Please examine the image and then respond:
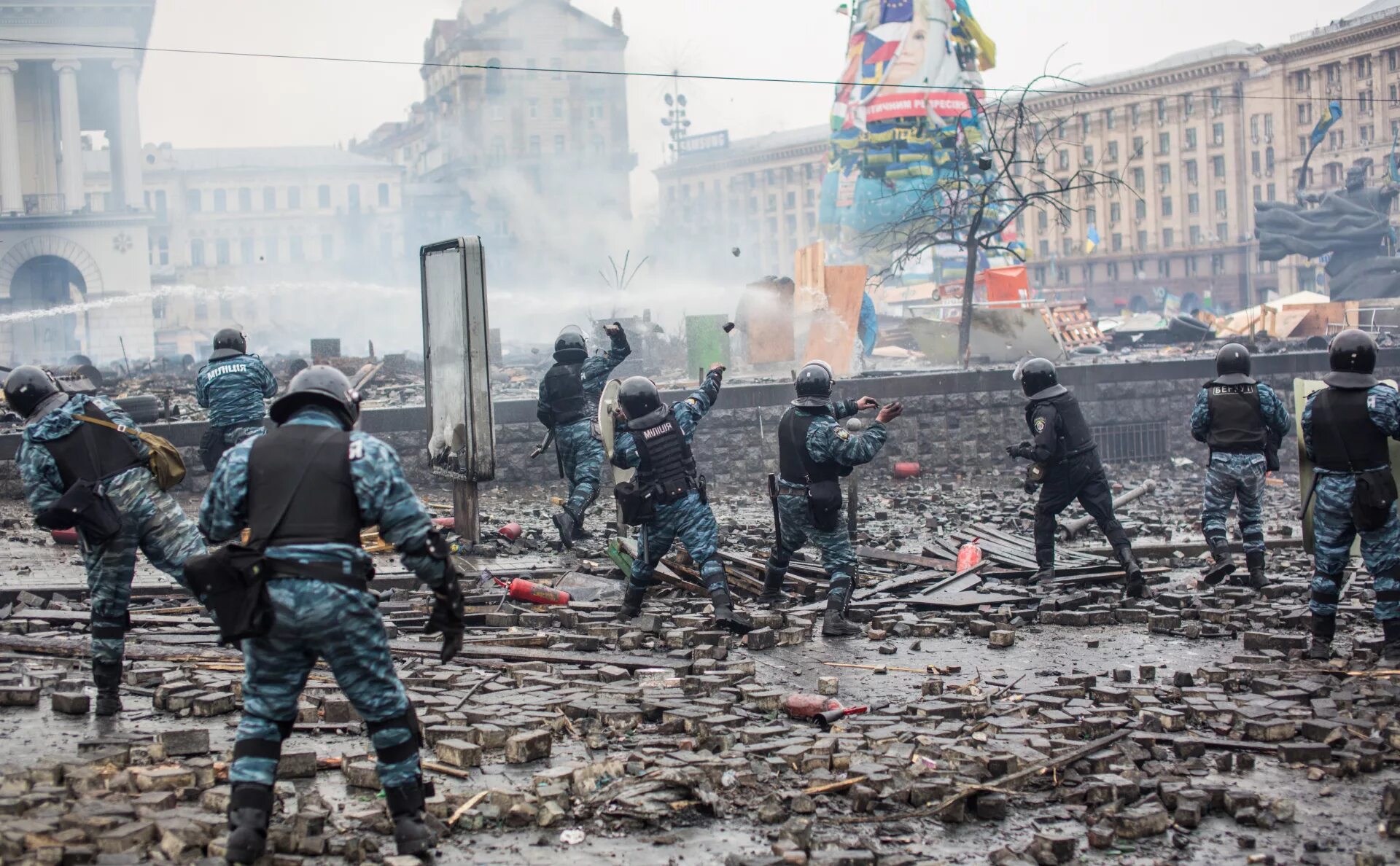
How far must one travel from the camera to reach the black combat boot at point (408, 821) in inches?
176

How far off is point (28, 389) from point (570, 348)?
596 cm

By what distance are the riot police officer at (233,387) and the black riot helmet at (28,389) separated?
156 inches

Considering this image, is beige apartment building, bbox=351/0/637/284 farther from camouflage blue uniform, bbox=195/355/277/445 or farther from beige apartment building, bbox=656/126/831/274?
camouflage blue uniform, bbox=195/355/277/445

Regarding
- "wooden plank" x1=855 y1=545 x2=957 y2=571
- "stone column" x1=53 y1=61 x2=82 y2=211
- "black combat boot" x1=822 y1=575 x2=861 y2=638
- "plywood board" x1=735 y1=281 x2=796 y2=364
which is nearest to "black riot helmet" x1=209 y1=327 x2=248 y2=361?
"black combat boot" x1=822 y1=575 x2=861 y2=638

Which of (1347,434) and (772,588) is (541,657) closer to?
(772,588)

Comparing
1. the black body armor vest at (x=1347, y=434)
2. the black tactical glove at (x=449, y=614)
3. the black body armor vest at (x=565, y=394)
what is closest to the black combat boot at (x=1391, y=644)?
the black body armor vest at (x=1347, y=434)

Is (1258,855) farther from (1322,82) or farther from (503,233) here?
(1322,82)

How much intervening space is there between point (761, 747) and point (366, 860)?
6.25 feet

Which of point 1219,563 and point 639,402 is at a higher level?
point 639,402

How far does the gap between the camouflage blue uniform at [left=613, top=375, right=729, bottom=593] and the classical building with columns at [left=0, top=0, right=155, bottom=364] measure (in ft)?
153

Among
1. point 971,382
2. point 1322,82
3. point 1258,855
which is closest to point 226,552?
point 1258,855

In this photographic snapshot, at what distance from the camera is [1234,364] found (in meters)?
9.99

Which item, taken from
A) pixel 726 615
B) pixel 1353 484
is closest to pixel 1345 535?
pixel 1353 484

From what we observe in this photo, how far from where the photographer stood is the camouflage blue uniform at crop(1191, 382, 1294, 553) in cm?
991
